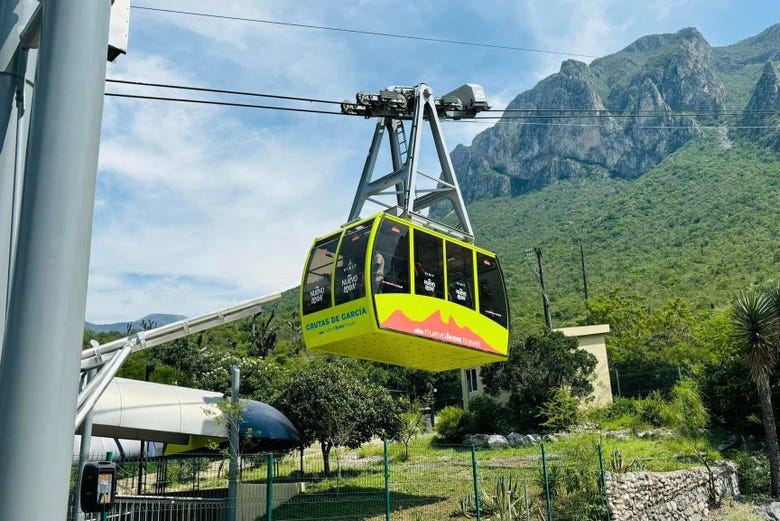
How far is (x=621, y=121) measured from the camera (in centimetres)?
15462

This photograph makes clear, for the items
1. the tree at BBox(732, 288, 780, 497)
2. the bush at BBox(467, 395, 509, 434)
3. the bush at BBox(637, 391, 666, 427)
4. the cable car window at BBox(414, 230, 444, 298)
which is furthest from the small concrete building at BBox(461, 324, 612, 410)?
the cable car window at BBox(414, 230, 444, 298)

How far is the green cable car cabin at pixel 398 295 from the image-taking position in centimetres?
1330

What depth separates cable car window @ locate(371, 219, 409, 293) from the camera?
1323 cm

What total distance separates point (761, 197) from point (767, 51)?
127 meters

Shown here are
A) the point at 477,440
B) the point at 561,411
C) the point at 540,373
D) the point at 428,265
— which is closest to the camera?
the point at 428,265

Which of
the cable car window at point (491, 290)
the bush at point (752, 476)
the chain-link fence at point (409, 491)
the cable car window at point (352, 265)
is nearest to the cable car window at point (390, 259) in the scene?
the cable car window at point (352, 265)

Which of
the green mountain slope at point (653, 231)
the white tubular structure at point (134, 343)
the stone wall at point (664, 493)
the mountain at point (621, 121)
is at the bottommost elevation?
the stone wall at point (664, 493)

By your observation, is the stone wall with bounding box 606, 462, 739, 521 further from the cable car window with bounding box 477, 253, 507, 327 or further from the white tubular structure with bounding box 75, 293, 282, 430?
the white tubular structure with bounding box 75, 293, 282, 430

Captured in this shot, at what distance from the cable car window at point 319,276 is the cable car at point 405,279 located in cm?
2

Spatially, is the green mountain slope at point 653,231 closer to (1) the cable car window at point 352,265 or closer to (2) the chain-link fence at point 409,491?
(2) the chain-link fence at point 409,491

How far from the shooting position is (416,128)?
1650 centimetres

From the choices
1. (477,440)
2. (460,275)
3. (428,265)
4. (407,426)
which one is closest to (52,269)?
(428,265)

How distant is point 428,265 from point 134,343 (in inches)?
263

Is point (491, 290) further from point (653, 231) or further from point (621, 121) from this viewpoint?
point (621, 121)
